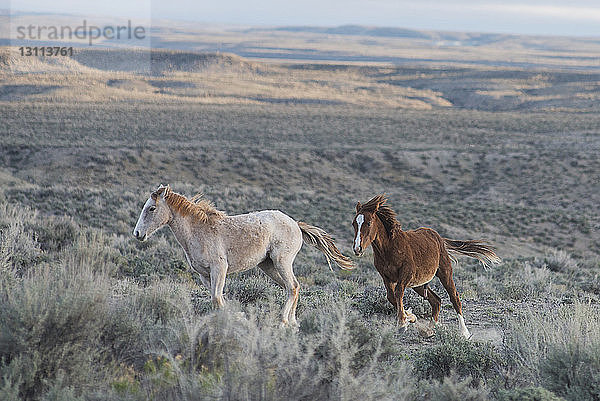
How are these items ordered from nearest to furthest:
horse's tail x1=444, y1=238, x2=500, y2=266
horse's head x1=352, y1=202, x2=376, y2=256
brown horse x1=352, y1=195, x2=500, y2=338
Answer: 1. horse's head x1=352, y1=202, x2=376, y2=256
2. brown horse x1=352, y1=195, x2=500, y2=338
3. horse's tail x1=444, y1=238, x2=500, y2=266

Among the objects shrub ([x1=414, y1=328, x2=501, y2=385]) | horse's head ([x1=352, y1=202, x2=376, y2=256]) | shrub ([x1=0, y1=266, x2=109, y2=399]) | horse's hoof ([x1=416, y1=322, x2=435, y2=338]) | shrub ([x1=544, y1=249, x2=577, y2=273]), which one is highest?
horse's head ([x1=352, y1=202, x2=376, y2=256])

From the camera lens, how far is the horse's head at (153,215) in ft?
21.3

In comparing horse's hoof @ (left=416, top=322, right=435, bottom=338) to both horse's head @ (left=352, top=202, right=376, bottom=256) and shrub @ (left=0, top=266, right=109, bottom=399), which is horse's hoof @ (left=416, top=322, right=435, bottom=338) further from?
shrub @ (left=0, top=266, right=109, bottom=399)

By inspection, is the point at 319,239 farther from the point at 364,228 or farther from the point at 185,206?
the point at 185,206

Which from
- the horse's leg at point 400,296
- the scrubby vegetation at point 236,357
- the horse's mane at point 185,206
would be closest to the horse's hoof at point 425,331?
the horse's leg at point 400,296

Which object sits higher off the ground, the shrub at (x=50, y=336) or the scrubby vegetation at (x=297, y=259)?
the shrub at (x=50, y=336)

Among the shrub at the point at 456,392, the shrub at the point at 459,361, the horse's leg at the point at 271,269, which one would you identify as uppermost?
the shrub at the point at 456,392

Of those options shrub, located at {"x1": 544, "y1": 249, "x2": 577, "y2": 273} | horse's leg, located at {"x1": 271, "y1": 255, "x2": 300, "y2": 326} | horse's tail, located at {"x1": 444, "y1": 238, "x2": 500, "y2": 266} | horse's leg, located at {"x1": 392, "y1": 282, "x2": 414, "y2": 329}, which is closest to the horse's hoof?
horse's leg, located at {"x1": 392, "y1": 282, "x2": 414, "y2": 329}

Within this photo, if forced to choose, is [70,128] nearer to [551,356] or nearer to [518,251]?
[518,251]

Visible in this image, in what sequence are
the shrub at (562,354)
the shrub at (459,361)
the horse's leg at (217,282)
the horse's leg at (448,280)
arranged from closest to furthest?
the shrub at (562,354), the shrub at (459,361), the horse's leg at (217,282), the horse's leg at (448,280)

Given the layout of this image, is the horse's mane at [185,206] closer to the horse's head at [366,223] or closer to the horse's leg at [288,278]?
the horse's leg at [288,278]

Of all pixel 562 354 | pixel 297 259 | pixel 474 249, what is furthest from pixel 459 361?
pixel 297 259

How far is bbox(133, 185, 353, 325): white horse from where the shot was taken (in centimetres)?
653

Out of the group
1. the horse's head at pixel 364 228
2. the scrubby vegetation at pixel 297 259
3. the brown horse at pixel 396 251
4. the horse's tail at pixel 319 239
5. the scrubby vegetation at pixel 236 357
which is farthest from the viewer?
the horse's tail at pixel 319 239
